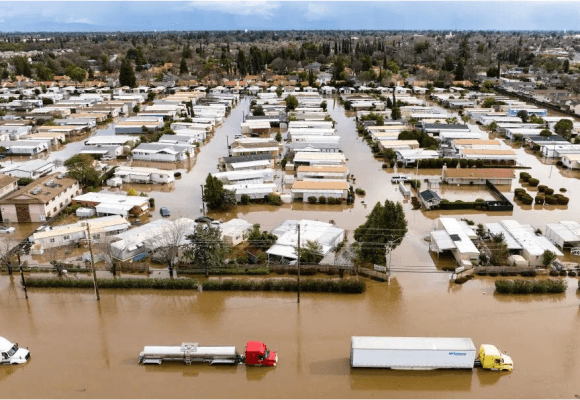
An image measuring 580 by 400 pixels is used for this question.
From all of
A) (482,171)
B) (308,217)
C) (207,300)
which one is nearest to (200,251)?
(207,300)

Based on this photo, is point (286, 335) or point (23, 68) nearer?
point (286, 335)

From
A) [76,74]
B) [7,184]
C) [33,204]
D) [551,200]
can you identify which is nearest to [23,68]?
[76,74]

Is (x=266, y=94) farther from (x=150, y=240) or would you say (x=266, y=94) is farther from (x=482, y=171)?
(x=150, y=240)

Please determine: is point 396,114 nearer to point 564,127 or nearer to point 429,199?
point 564,127

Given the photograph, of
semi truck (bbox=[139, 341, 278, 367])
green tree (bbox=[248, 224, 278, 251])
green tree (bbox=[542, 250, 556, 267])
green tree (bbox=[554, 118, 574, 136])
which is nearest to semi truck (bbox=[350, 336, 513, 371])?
semi truck (bbox=[139, 341, 278, 367])

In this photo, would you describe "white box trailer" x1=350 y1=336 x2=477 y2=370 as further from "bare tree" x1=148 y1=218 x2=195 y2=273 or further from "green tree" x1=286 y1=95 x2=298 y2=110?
"green tree" x1=286 y1=95 x2=298 y2=110

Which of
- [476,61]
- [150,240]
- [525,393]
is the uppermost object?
[476,61]

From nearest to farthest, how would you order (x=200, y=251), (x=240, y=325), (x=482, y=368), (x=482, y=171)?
(x=482, y=368), (x=240, y=325), (x=200, y=251), (x=482, y=171)
